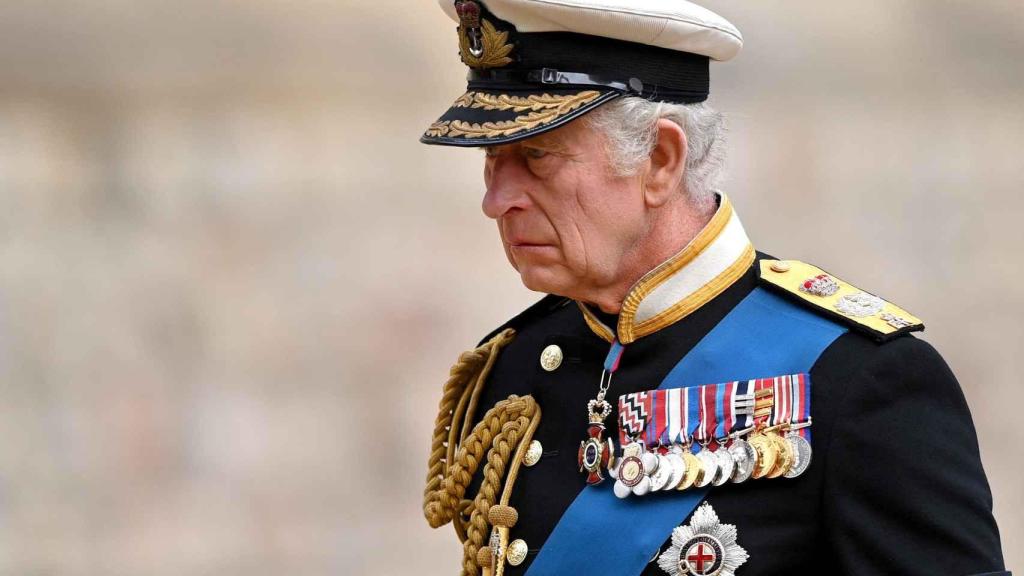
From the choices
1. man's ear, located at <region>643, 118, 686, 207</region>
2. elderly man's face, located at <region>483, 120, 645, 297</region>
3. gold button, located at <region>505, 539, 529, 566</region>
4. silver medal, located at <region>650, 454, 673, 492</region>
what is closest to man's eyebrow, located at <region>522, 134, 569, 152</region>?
elderly man's face, located at <region>483, 120, 645, 297</region>

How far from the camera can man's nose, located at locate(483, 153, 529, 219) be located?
2352 mm

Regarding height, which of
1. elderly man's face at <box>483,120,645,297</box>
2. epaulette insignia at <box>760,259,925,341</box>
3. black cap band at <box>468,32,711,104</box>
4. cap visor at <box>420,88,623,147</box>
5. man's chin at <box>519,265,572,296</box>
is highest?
black cap band at <box>468,32,711,104</box>

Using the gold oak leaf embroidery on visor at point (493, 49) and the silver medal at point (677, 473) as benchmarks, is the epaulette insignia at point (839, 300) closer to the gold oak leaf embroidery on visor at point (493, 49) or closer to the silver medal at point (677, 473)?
the silver medal at point (677, 473)

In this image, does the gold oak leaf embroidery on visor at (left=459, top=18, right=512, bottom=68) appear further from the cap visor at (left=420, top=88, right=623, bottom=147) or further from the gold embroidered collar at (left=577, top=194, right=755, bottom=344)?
the gold embroidered collar at (left=577, top=194, right=755, bottom=344)

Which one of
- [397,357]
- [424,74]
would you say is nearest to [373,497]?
[397,357]

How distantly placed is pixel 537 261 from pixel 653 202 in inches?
Result: 7.8

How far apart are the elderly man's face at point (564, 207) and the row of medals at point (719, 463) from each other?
0.96ft

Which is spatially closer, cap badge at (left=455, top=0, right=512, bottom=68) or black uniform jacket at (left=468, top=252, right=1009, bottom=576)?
black uniform jacket at (left=468, top=252, right=1009, bottom=576)

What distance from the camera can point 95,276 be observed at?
17.1 feet

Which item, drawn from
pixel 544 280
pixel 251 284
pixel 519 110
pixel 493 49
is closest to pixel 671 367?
pixel 544 280

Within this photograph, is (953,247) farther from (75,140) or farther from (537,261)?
(537,261)

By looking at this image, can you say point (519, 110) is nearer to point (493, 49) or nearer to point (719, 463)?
point (493, 49)

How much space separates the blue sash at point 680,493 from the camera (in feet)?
7.52

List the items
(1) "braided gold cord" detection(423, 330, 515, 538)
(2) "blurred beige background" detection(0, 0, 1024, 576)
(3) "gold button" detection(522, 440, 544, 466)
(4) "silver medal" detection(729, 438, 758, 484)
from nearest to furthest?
(4) "silver medal" detection(729, 438, 758, 484) → (3) "gold button" detection(522, 440, 544, 466) → (1) "braided gold cord" detection(423, 330, 515, 538) → (2) "blurred beige background" detection(0, 0, 1024, 576)
